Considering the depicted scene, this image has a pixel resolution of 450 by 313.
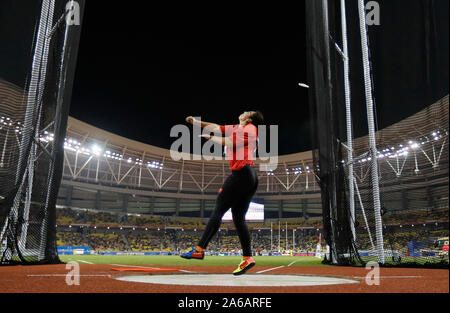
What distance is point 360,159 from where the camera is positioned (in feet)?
28.3

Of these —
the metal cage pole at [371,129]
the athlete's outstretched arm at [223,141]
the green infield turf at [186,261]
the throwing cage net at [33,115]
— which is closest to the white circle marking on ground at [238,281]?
the athlete's outstretched arm at [223,141]

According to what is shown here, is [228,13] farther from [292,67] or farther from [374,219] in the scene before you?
[374,219]

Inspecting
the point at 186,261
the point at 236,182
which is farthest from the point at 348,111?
the point at 186,261

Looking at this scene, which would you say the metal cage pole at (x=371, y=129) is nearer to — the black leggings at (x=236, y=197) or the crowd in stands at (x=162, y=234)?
the black leggings at (x=236, y=197)

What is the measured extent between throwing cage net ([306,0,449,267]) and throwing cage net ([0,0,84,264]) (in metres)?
6.66

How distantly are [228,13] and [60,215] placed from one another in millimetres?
34935

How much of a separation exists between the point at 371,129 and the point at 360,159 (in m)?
0.84

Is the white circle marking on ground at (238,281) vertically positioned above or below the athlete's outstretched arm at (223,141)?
below

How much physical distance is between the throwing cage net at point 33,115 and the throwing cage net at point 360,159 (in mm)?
6660

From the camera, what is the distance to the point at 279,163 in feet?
156

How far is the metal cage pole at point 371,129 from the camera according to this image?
789 centimetres

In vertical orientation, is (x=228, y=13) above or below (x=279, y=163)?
above

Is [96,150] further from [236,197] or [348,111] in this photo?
[236,197]

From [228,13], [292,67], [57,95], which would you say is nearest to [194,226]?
[292,67]
